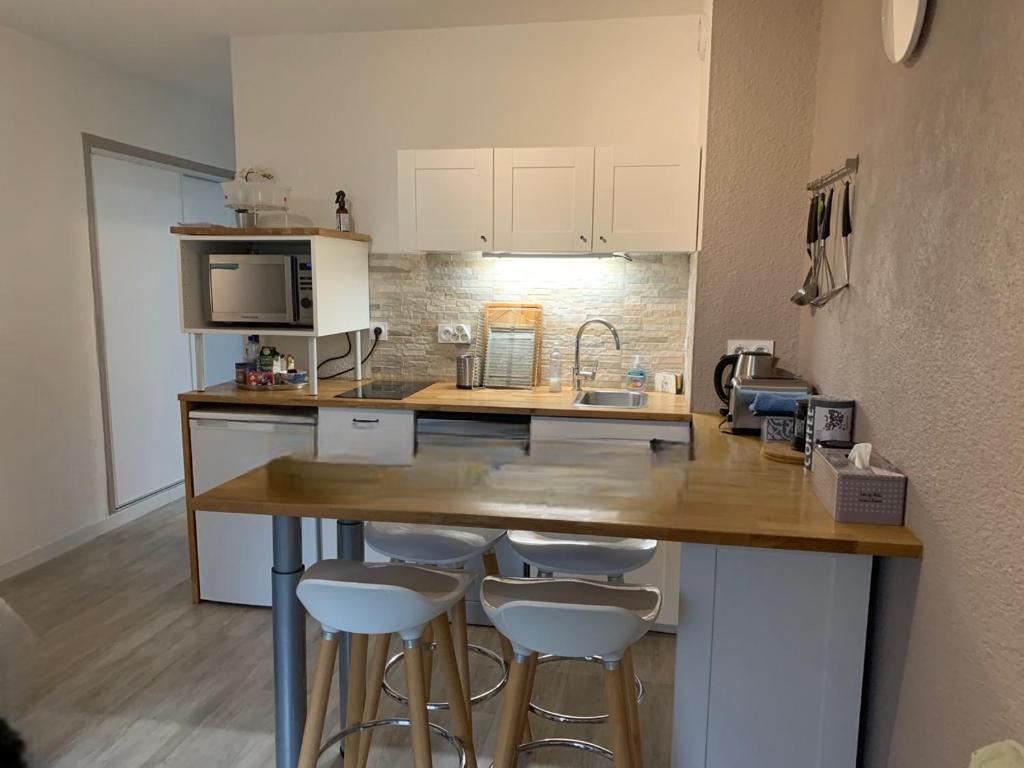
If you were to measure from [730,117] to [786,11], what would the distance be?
0.39 m

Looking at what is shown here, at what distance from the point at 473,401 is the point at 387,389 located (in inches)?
19.7

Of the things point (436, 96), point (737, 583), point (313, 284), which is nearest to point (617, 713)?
point (737, 583)

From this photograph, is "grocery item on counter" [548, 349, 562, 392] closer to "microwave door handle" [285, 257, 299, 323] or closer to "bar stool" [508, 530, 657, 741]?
"microwave door handle" [285, 257, 299, 323]

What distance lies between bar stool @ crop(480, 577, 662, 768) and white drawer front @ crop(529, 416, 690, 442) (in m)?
1.17

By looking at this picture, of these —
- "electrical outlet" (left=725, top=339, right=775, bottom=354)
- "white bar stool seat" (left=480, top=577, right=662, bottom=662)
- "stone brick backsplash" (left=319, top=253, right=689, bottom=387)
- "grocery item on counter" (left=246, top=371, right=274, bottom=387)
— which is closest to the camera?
"white bar stool seat" (left=480, top=577, right=662, bottom=662)

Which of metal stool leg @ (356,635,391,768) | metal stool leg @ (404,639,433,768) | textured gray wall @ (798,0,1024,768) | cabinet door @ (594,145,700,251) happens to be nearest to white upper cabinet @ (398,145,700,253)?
cabinet door @ (594,145,700,251)

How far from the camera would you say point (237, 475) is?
3094 mm

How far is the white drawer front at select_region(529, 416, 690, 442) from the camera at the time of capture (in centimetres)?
277

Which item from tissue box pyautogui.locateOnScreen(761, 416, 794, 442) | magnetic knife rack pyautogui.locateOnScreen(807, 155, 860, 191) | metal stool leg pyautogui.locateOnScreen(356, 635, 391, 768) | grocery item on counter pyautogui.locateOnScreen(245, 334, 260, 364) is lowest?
metal stool leg pyautogui.locateOnScreen(356, 635, 391, 768)

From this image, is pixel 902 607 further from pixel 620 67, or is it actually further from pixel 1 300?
pixel 1 300

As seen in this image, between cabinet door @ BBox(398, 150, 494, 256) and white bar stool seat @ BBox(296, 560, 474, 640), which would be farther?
cabinet door @ BBox(398, 150, 494, 256)

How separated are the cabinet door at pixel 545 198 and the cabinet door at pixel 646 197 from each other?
6 cm

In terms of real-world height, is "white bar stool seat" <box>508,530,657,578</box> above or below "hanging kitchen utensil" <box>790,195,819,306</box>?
below

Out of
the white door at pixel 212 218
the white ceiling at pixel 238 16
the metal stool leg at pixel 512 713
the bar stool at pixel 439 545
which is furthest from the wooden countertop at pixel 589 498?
the white door at pixel 212 218
